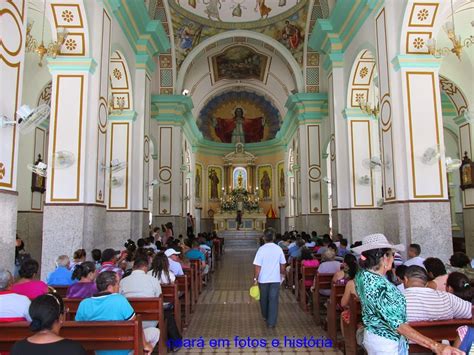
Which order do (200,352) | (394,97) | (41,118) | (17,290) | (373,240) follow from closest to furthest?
(373,240), (17,290), (200,352), (41,118), (394,97)

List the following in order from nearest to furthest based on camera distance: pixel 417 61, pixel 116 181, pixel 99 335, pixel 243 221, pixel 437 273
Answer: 1. pixel 99 335
2. pixel 437 273
3. pixel 417 61
4. pixel 116 181
5. pixel 243 221

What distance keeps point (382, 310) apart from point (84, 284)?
9.52 ft

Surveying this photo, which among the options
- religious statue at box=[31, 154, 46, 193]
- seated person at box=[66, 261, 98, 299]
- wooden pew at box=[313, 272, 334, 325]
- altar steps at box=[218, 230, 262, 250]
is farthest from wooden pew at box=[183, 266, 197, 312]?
altar steps at box=[218, 230, 262, 250]

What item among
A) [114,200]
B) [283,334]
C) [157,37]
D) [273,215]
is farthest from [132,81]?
[273,215]

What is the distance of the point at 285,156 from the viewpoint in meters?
24.1

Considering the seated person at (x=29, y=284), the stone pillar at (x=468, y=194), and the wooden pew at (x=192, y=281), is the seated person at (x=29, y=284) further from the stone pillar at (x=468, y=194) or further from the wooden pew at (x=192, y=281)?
the stone pillar at (x=468, y=194)

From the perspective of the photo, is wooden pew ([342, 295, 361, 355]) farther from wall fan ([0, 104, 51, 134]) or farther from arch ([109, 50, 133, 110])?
arch ([109, 50, 133, 110])

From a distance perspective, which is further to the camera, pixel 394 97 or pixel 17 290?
pixel 394 97

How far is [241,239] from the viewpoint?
22922 mm

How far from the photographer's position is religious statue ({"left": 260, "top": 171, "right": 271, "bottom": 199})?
26.5 meters

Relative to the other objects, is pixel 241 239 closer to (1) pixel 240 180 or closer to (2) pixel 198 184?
(2) pixel 198 184

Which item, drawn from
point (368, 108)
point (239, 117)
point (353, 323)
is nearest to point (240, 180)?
point (239, 117)

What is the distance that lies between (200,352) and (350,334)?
1.75 m

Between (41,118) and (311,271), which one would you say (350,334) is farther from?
(41,118)
